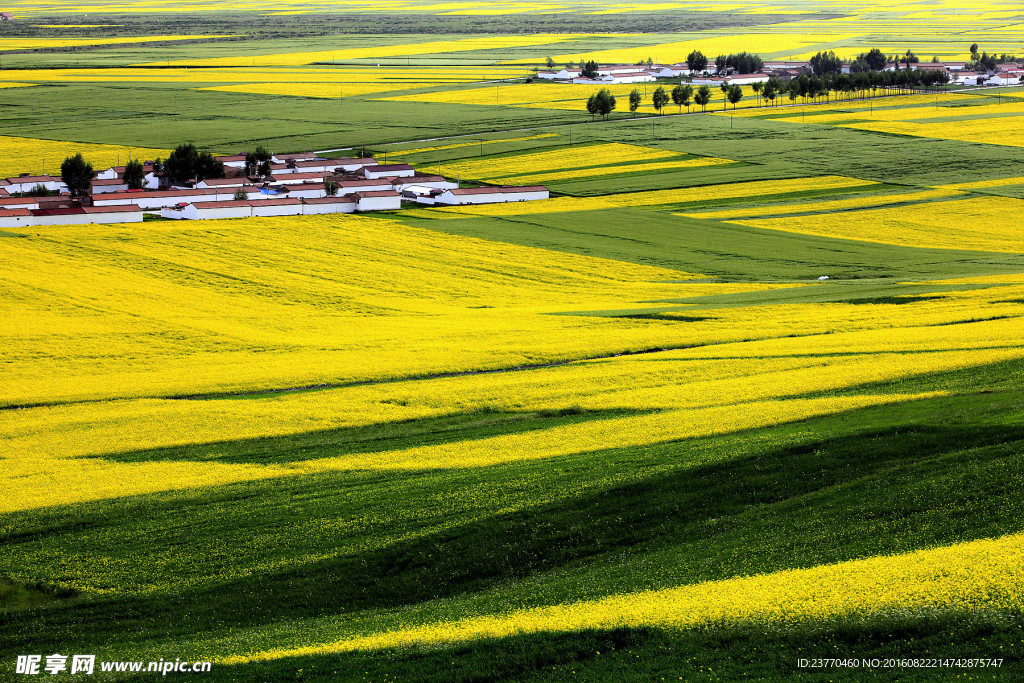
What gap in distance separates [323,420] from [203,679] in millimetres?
17127

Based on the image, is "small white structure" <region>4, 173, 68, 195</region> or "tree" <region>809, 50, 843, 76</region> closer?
"small white structure" <region>4, 173, 68, 195</region>

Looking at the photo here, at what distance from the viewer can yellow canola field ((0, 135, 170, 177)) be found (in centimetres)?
11531

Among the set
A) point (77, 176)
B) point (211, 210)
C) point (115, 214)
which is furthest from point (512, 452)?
point (77, 176)

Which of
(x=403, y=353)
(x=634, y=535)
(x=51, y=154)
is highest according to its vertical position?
(x=51, y=154)

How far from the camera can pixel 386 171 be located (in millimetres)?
108125

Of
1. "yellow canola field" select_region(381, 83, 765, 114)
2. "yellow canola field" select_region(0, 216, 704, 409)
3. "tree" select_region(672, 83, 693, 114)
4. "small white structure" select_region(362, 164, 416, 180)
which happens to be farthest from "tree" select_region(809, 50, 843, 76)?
"yellow canola field" select_region(0, 216, 704, 409)

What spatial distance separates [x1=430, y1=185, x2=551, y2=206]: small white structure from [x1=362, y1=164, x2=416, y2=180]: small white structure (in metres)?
11.8

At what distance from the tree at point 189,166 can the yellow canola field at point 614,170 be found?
28845 mm

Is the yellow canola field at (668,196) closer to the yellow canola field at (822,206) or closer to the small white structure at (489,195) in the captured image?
the small white structure at (489,195)

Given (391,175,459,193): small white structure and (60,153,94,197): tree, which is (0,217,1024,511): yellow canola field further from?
(60,153,94,197): tree

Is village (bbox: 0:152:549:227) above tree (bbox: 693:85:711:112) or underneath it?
underneath

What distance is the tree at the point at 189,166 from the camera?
4154 inches

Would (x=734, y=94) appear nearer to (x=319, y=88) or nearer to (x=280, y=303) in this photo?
(x=319, y=88)

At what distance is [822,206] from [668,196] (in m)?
14.1
